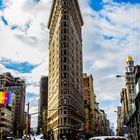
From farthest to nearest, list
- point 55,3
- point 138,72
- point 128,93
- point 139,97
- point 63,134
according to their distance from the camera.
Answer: point 128,93
point 55,3
point 63,134
point 138,72
point 139,97

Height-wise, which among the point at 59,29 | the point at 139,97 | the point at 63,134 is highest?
the point at 59,29

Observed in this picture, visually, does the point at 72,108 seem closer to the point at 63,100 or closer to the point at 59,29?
the point at 63,100

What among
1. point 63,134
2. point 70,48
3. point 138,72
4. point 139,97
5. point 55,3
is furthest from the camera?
point 55,3

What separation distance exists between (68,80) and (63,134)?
21452mm

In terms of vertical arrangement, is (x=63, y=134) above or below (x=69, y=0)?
below

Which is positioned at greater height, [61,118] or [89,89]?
[89,89]

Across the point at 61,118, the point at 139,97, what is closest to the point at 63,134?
the point at 61,118

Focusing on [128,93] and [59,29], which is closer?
[59,29]

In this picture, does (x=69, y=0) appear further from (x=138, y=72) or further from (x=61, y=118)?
(x=138, y=72)

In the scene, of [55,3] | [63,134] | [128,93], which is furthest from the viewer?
[128,93]

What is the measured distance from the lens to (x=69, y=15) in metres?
133

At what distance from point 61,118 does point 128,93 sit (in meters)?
86.6

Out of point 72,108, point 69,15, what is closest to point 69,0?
point 69,15

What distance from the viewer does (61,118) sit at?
117m
